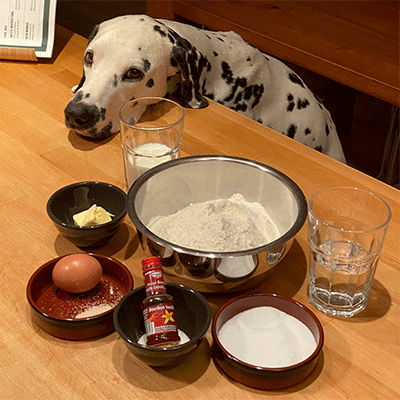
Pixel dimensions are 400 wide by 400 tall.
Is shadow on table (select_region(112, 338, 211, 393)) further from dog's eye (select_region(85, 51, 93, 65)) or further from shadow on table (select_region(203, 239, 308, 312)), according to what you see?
dog's eye (select_region(85, 51, 93, 65))

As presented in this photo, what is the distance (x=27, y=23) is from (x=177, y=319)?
1.47 metres

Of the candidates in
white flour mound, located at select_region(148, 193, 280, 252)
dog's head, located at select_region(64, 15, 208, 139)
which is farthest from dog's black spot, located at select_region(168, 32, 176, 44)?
white flour mound, located at select_region(148, 193, 280, 252)

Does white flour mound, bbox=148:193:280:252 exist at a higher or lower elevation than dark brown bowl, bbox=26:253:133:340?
higher

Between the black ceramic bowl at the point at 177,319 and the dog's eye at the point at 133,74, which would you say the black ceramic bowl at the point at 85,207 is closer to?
the black ceramic bowl at the point at 177,319

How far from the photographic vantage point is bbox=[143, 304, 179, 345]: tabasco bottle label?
0.89 metres

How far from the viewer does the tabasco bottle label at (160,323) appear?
89 cm

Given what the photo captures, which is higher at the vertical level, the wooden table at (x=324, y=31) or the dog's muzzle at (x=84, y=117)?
the wooden table at (x=324, y=31)

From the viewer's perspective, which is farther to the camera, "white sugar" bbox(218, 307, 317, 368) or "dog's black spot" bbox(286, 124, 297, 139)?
"dog's black spot" bbox(286, 124, 297, 139)

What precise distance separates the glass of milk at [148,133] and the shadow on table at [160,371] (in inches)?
17.9

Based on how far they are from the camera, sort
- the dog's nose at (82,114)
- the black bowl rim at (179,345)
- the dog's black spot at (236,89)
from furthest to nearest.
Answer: the dog's black spot at (236,89) → the dog's nose at (82,114) → the black bowl rim at (179,345)

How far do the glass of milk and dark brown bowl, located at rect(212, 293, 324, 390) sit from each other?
0.42 metres

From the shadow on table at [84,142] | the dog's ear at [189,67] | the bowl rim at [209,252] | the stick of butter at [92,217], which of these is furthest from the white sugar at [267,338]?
the dog's ear at [189,67]

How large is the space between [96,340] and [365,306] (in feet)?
1.61

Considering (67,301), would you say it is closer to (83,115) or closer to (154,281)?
(154,281)
